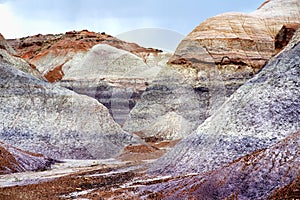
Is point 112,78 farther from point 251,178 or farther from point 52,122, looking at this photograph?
point 251,178

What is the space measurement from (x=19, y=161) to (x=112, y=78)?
1502 inches

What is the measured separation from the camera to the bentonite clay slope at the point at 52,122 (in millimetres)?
31047

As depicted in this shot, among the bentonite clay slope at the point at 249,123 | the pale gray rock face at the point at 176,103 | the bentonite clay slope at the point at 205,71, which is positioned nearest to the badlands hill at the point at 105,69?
the pale gray rock face at the point at 176,103

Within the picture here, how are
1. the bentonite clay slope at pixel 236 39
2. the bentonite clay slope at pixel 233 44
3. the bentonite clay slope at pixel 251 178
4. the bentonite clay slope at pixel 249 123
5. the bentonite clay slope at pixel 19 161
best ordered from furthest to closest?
1. the bentonite clay slope at pixel 236 39
2. the bentonite clay slope at pixel 233 44
3. the bentonite clay slope at pixel 19 161
4. the bentonite clay slope at pixel 249 123
5. the bentonite clay slope at pixel 251 178

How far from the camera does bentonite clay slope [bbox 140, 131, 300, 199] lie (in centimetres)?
1256

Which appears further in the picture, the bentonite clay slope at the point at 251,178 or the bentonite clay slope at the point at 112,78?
the bentonite clay slope at the point at 112,78

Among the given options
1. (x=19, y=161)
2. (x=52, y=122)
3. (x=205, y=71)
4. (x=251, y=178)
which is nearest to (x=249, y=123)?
(x=251, y=178)

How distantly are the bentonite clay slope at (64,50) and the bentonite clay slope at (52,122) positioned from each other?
40.3 meters

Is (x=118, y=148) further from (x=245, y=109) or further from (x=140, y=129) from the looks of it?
(x=245, y=109)

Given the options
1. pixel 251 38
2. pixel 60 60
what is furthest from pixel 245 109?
pixel 60 60

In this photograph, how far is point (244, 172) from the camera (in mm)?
13570

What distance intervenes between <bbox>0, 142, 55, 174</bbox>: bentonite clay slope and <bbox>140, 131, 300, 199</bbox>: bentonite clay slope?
1040 cm

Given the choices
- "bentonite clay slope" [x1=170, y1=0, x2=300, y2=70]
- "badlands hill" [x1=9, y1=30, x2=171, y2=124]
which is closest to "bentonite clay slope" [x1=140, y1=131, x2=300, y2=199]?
"bentonite clay slope" [x1=170, y1=0, x2=300, y2=70]

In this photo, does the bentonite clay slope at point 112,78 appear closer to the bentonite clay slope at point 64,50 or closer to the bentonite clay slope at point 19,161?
the bentonite clay slope at point 64,50
